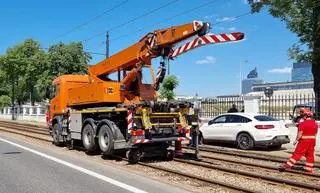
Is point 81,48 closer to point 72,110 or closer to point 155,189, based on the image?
point 72,110

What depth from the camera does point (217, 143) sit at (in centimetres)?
2102

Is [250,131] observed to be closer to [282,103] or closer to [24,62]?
[282,103]

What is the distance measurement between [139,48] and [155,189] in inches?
248

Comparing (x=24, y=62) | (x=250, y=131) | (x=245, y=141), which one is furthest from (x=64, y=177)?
(x=24, y=62)

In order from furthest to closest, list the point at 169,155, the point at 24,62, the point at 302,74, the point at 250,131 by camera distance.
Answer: the point at 302,74 → the point at 24,62 → the point at 250,131 → the point at 169,155

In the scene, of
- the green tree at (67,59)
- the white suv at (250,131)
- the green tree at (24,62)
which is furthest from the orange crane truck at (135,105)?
the green tree at (24,62)

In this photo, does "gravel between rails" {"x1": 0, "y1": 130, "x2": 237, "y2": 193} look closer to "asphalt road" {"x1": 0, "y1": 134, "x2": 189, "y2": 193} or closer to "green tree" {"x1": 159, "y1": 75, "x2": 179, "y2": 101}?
"asphalt road" {"x1": 0, "y1": 134, "x2": 189, "y2": 193}

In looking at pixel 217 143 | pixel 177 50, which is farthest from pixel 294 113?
pixel 177 50

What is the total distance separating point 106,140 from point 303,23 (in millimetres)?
17083

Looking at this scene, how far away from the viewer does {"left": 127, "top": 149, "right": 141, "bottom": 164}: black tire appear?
14.1 metres

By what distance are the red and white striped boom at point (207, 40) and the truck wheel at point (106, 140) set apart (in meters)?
3.14

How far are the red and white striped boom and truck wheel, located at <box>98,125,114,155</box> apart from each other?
314 centimetres

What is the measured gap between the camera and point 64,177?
10961 mm

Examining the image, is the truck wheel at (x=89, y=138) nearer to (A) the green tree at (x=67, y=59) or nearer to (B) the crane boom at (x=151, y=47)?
(B) the crane boom at (x=151, y=47)
